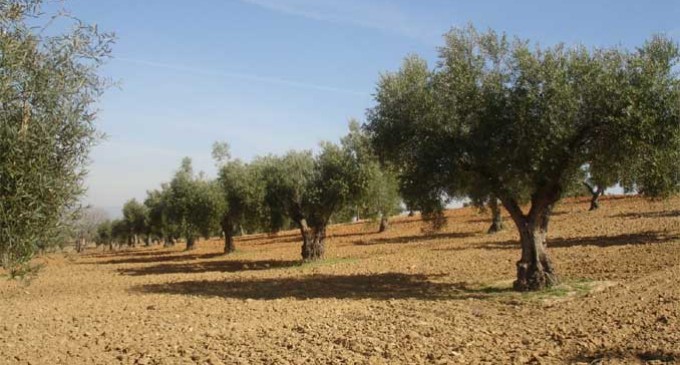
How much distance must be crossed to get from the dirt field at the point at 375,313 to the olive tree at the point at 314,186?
3.08 meters

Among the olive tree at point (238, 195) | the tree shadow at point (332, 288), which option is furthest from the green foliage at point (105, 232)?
the tree shadow at point (332, 288)

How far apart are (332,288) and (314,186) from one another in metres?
10.6

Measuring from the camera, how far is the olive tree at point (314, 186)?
95.0 feet

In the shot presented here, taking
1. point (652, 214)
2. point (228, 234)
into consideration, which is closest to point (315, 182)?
point (228, 234)

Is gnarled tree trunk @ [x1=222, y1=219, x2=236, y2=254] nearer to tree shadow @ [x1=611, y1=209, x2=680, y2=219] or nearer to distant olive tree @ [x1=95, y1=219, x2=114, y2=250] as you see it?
tree shadow @ [x1=611, y1=209, x2=680, y2=219]

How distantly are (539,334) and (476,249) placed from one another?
1745 cm

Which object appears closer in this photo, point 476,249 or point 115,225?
point 476,249

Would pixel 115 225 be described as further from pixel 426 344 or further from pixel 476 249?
pixel 426 344

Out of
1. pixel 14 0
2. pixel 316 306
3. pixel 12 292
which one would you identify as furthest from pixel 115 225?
pixel 14 0

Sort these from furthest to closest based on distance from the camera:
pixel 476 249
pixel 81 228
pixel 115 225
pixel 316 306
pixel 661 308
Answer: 1. pixel 115 225
2. pixel 476 249
3. pixel 316 306
4. pixel 661 308
5. pixel 81 228

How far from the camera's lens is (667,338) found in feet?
31.3

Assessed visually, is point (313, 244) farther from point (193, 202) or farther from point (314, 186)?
point (193, 202)

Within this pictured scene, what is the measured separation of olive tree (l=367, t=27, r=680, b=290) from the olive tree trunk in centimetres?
3

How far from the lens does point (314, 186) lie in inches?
1170
